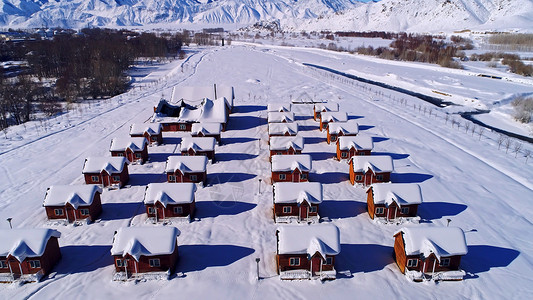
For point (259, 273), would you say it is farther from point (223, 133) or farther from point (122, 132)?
point (122, 132)

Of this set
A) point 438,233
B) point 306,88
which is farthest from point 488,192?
point 306,88

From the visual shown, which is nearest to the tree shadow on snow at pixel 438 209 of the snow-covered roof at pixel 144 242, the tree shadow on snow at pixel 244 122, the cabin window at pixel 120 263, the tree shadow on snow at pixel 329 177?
the tree shadow on snow at pixel 329 177

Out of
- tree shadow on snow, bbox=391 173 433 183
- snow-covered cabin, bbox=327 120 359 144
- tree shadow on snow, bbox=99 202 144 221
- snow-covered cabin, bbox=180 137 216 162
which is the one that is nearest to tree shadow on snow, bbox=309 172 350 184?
tree shadow on snow, bbox=391 173 433 183

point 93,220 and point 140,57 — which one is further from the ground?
point 140,57

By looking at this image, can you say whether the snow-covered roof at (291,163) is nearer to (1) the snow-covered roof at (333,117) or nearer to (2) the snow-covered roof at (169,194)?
(2) the snow-covered roof at (169,194)

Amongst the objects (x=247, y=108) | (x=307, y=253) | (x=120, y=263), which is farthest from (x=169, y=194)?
(x=247, y=108)

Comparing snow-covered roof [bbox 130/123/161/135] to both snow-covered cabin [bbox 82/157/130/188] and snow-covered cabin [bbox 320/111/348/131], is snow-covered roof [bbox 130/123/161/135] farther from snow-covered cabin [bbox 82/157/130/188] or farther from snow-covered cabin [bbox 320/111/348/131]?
snow-covered cabin [bbox 320/111/348/131]
